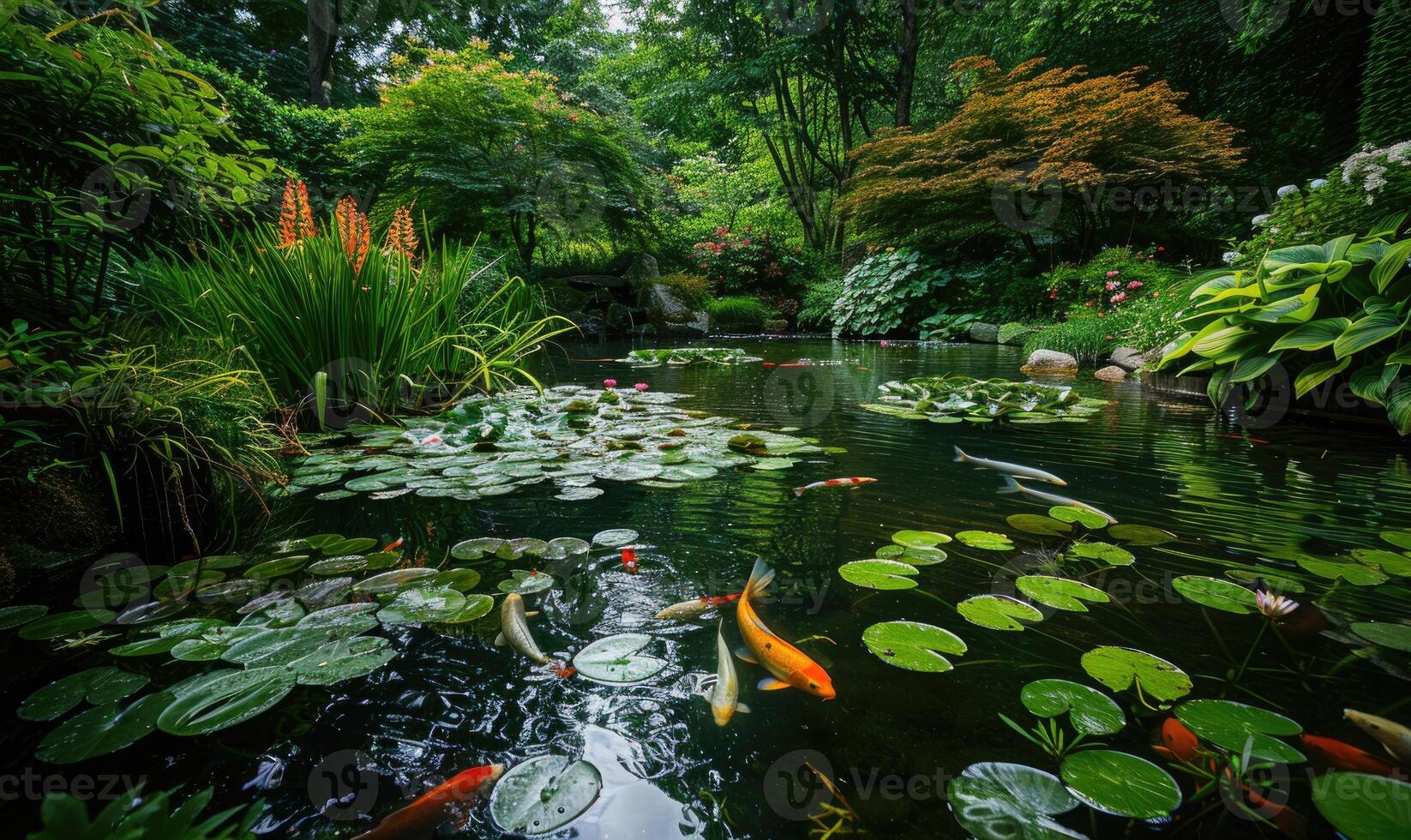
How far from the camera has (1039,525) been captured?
1331 mm

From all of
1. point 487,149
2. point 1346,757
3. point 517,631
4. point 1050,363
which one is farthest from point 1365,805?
point 487,149

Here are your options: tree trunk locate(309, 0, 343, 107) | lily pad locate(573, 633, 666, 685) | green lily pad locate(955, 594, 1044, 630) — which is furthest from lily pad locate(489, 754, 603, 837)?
tree trunk locate(309, 0, 343, 107)

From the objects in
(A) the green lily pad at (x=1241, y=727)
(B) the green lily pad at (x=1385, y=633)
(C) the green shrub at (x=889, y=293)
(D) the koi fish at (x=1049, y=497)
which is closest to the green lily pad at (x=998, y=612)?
(A) the green lily pad at (x=1241, y=727)

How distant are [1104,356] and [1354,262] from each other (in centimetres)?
342

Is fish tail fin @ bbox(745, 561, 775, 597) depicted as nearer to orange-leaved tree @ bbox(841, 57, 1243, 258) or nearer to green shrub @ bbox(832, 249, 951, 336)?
orange-leaved tree @ bbox(841, 57, 1243, 258)

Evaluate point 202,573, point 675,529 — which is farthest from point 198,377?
point 675,529

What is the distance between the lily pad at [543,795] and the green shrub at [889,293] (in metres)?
8.95

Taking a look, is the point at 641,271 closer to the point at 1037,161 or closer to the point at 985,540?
the point at 1037,161

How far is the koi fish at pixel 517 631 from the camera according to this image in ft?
2.79

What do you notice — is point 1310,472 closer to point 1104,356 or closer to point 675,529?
point 675,529

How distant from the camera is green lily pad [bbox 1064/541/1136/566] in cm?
113

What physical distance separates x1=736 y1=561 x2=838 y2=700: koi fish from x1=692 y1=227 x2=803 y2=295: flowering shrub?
1152cm

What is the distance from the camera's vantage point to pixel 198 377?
1.41 meters

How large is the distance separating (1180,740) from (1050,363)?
502cm
